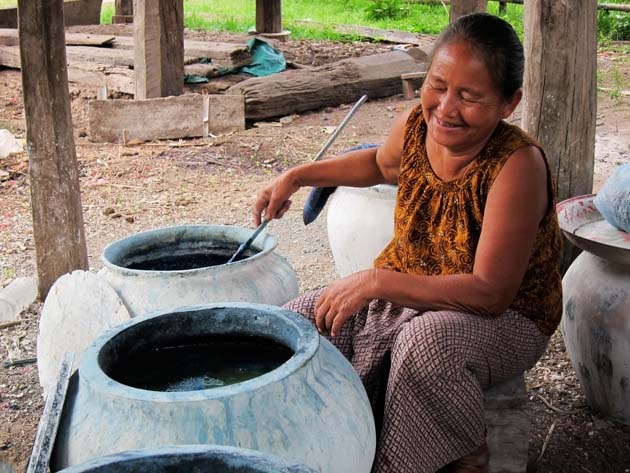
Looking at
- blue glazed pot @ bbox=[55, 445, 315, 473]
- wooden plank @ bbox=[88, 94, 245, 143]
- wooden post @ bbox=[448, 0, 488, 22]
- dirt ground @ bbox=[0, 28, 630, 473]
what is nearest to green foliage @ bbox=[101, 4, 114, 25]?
dirt ground @ bbox=[0, 28, 630, 473]

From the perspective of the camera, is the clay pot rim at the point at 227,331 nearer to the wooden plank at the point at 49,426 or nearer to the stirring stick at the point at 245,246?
the wooden plank at the point at 49,426

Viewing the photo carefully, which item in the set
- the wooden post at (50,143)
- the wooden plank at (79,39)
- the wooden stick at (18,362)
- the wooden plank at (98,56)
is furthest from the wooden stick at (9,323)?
the wooden plank at (79,39)

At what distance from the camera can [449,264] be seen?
2.46m

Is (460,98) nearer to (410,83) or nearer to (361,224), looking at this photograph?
(361,224)

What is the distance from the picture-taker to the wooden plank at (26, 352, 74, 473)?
1.76 metres

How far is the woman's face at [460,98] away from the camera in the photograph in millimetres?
2264

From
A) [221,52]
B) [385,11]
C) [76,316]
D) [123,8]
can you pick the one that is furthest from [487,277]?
[385,11]

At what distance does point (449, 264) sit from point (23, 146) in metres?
5.74

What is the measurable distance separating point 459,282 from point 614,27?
41.0 ft

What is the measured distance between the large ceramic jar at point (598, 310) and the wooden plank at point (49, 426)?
1.80 m

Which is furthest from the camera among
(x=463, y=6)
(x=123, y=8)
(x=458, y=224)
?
(x=123, y=8)

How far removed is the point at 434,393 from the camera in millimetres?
2232

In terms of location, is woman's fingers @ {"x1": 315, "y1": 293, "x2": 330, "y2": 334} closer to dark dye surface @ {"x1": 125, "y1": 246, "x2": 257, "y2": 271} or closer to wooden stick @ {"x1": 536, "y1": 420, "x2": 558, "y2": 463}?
dark dye surface @ {"x1": 125, "y1": 246, "x2": 257, "y2": 271}

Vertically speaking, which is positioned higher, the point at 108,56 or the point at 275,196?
the point at 275,196
